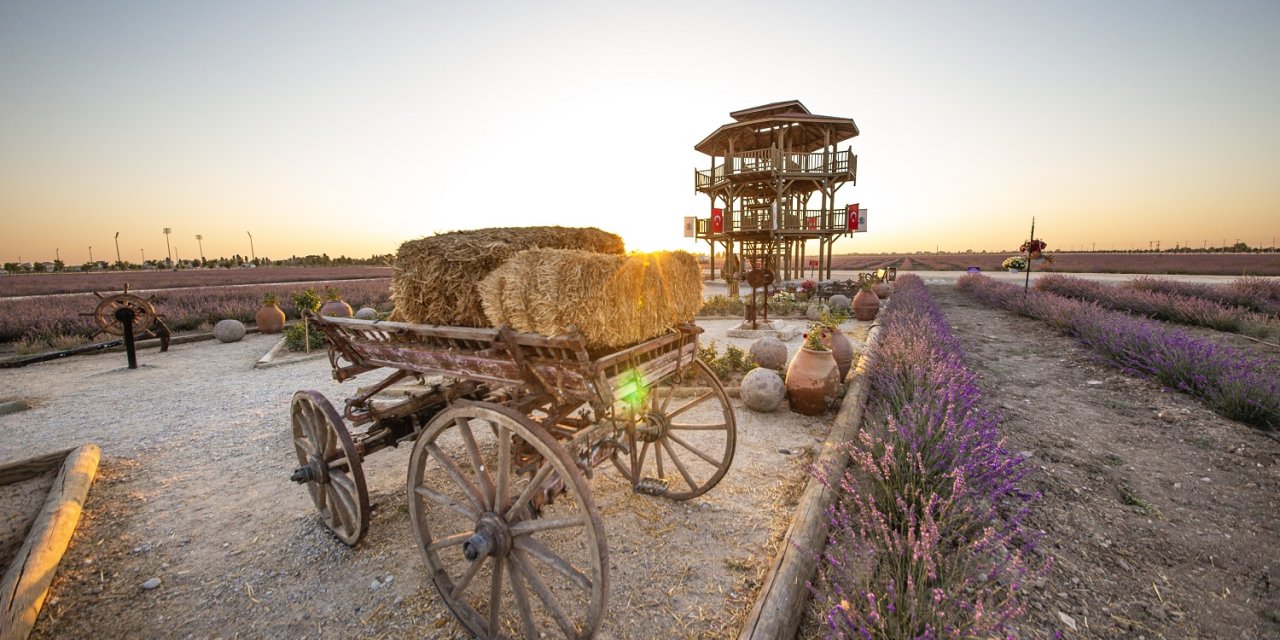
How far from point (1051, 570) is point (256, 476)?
21.1 ft

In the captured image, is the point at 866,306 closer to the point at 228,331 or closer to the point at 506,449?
the point at 506,449

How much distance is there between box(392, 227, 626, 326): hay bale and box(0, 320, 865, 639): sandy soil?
1.73m

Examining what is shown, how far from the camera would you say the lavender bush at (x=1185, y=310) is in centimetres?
966

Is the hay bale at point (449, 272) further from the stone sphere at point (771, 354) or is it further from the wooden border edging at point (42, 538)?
the stone sphere at point (771, 354)

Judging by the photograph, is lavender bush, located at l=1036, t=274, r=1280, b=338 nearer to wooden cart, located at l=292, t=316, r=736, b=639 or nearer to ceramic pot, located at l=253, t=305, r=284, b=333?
wooden cart, located at l=292, t=316, r=736, b=639

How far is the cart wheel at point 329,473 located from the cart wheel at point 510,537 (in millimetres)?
678

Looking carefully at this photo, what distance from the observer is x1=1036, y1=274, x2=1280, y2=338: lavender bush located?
9.66 meters

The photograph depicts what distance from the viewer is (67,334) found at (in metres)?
11.2

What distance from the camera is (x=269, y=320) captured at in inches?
484

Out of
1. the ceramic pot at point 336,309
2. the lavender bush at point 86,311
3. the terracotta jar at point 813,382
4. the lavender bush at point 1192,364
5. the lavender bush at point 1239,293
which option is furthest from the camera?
the lavender bush at point 1239,293

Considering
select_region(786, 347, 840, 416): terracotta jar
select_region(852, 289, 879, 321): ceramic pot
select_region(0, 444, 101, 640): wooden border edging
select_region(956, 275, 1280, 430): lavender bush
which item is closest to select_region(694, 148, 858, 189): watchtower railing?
select_region(852, 289, 879, 321): ceramic pot

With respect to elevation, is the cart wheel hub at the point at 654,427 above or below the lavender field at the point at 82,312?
below

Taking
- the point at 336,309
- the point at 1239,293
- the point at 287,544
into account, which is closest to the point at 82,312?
the point at 336,309

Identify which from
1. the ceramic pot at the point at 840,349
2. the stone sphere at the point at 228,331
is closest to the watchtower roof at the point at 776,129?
the ceramic pot at the point at 840,349
